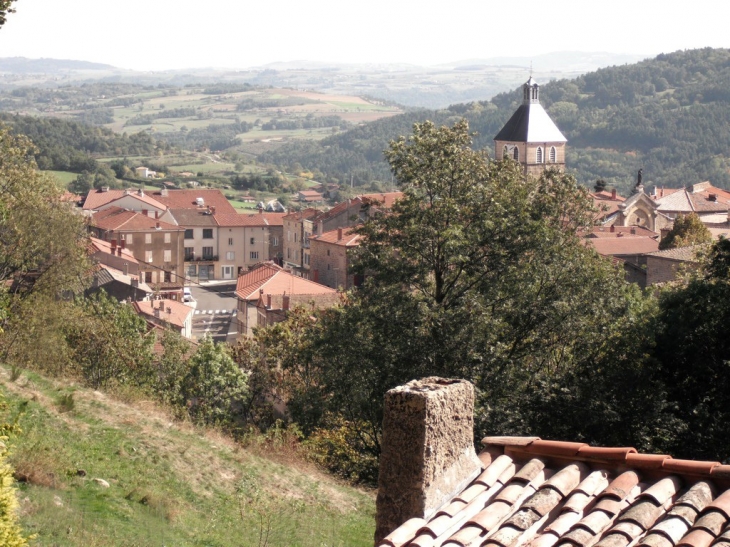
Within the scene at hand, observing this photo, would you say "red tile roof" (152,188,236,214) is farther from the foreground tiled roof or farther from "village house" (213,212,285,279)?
the foreground tiled roof

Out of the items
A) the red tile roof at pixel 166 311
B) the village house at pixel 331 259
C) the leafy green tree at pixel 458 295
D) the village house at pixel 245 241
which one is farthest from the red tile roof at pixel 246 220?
the leafy green tree at pixel 458 295

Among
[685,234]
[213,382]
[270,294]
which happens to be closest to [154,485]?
[213,382]

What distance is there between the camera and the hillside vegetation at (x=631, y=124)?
14038 cm

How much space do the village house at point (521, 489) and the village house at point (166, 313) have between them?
32369 millimetres

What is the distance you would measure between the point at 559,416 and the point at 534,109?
6774 cm

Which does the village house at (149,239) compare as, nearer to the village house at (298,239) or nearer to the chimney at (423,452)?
the village house at (298,239)

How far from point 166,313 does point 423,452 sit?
37212 millimetres

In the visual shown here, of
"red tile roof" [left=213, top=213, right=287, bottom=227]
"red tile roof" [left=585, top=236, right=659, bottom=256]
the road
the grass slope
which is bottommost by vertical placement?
the road

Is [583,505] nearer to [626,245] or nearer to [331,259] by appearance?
[331,259]

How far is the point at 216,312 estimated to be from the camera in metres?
61.0

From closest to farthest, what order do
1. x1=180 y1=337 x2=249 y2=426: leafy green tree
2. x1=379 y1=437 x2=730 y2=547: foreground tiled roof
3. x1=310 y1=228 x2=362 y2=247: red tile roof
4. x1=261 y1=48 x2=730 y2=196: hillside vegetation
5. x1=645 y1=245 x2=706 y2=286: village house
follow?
x1=379 y1=437 x2=730 y2=547: foreground tiled roof < x1=180 y1=337 x2=249 y2=426: leafy green tree < x1=645 y1=245 x2=706 y2=286: village house < x1=310 y1=228 x2=362 y2=247: red tile roof < x1=261 y1=48 x2=730 y2=196: hillside vegetation

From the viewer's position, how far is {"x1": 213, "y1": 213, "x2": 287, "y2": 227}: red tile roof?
83062 millimetres

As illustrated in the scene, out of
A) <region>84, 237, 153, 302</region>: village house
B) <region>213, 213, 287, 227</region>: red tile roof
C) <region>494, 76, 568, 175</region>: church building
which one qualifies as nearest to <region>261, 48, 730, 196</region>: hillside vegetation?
<region>494, 76, 568, 175</region>: church building

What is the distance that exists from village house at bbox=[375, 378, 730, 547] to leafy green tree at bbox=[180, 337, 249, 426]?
1914 cm
